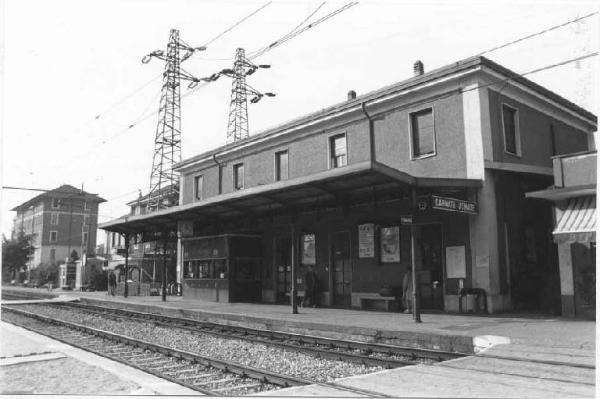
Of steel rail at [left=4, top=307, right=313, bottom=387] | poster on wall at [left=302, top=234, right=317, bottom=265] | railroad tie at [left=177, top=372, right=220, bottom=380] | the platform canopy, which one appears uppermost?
the platform canopy

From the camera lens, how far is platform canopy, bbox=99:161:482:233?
13086mm

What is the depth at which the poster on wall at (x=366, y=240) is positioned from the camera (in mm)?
17469

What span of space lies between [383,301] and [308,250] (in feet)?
14.3

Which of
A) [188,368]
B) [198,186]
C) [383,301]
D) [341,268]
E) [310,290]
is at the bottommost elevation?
[188,368]

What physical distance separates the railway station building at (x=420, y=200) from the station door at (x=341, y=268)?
5 centimetres

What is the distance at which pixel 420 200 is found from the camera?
1469cm

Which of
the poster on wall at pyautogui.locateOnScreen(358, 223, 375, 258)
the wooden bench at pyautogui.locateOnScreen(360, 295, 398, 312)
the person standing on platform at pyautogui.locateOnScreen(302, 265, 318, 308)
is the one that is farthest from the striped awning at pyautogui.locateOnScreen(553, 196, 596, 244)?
the person standing on platform at pyautogui.locateOnScreen(302, 265, 318, 308)

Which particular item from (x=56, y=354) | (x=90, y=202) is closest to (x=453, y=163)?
(x=56, y=354)

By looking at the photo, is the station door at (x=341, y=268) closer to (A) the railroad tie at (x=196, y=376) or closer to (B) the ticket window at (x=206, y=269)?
(B) the ticket window at (x=206, y=269)

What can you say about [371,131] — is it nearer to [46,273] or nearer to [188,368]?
[188,368]

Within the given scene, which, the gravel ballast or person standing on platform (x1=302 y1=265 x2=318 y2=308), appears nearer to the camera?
the gravel ballast

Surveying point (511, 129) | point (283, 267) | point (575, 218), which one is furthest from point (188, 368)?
point (511, 129)

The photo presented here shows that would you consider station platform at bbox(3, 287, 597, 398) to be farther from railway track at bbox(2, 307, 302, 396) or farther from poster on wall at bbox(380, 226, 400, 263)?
poster on wall at bbox(380, 226, 400, 263)

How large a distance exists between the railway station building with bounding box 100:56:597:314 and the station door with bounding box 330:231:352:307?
47 mm
